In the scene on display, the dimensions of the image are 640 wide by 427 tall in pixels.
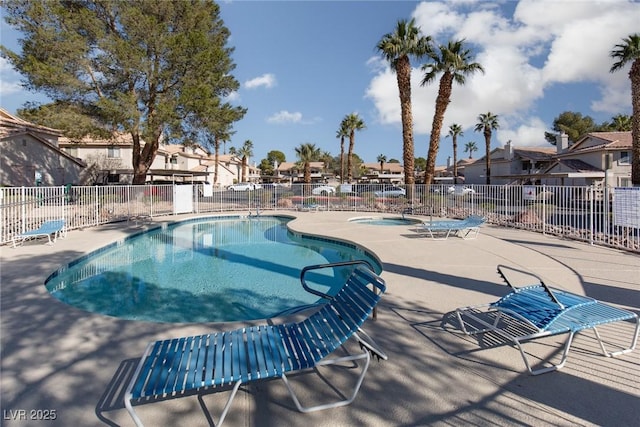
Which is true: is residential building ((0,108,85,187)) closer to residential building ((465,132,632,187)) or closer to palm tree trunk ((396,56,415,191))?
palm tree trunk ((396,56,415,191))

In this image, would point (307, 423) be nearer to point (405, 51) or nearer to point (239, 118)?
point (405, 51)

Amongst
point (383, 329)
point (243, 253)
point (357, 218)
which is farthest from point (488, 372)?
point (357, 218)

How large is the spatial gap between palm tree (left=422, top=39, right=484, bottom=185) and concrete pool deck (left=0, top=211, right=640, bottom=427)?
1619cm

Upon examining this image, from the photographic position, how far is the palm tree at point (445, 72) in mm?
20188

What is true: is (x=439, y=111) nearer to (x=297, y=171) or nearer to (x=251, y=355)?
(x=251, y=355)

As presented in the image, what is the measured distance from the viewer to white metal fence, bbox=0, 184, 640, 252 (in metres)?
9.27

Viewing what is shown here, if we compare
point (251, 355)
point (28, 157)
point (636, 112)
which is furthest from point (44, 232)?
point (636, 112)

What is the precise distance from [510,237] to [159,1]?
20.6m

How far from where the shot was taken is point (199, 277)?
771 cm

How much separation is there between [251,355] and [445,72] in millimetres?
21549

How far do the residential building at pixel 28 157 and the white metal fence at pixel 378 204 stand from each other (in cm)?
1183

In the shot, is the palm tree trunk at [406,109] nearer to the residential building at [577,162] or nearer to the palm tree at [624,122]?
the residential building at [577,162]

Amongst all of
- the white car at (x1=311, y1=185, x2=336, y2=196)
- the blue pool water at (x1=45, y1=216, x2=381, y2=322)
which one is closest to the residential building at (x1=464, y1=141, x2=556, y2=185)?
the white car at (x1=311, y1=185, x2=336, y2=196)

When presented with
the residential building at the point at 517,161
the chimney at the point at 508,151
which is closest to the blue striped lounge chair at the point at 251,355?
the residential building at the point at 517,161
